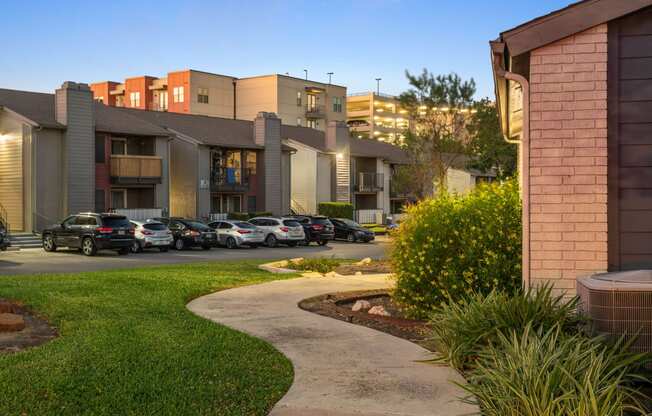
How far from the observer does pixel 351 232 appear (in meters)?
41.9

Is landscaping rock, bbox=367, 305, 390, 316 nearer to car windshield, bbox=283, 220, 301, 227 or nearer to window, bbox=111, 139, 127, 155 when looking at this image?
car windshield, bbox=283, 220, 301, 227

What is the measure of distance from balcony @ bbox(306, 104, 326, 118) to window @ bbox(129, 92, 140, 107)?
21.8 meters

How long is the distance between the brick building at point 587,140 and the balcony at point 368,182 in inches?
1920

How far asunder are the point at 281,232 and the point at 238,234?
8.09 ft

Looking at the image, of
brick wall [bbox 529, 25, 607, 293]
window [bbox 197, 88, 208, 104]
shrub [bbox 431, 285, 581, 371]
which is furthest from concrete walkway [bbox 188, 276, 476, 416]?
window [bbox 197, 88, 208, 104]

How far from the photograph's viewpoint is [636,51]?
8.65m

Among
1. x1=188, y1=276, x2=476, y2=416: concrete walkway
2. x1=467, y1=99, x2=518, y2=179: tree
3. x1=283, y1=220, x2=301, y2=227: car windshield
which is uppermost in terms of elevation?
x1=467, y1=99, x2=518, y2=179: tree

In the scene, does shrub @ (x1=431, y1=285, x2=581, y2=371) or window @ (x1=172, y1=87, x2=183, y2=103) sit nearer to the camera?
shrub @ (x1=431, y1=285, x2=581, y2=371)

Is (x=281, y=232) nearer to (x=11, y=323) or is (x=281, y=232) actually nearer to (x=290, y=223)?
(x=290, y=223)

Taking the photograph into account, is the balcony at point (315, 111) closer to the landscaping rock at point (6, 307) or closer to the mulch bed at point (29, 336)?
the landscaping rock at point (6, 307)

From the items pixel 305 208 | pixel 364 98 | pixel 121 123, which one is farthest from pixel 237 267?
pixel 364 98

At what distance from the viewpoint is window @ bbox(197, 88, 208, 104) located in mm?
76250

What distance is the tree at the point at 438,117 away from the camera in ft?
167

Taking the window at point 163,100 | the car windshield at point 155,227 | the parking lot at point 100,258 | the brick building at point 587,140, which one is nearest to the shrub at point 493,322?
the brick building at point 587,140
